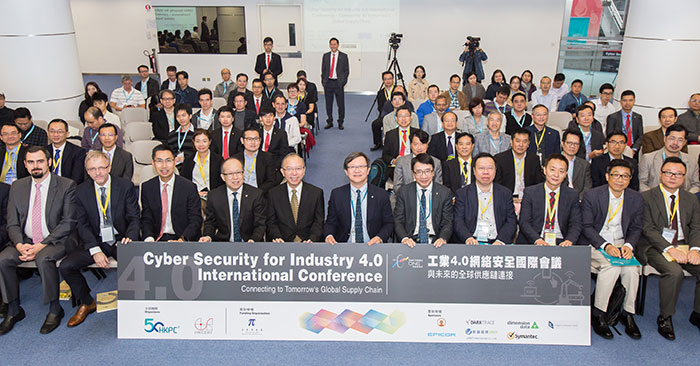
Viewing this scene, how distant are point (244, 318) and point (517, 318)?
1881 millimetres

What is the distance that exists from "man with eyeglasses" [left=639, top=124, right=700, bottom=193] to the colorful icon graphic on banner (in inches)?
128

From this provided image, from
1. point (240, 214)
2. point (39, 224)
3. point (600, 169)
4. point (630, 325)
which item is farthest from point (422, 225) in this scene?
point (39, 224)

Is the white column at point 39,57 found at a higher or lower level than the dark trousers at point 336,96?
higher

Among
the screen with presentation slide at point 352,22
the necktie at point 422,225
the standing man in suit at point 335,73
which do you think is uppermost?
the screen with presentation slide at point 352,22

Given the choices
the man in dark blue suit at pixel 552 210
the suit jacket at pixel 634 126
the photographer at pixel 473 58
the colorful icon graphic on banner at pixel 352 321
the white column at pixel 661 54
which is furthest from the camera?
the photographer at pixel 473 58

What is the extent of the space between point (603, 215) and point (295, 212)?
244cm

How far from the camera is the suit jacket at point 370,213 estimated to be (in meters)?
4.16

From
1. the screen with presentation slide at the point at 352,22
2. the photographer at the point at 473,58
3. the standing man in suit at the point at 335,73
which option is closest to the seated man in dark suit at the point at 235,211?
the standing man in suit at the point at 335,73

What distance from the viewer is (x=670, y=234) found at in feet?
13.3

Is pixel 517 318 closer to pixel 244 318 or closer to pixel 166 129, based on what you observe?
pixel 244 318

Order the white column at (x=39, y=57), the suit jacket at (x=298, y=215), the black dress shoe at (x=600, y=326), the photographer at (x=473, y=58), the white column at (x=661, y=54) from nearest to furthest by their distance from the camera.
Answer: the black dress shoe at (x=600, y=326) < the suit jacket at (x=298, y=215) < the white column at (x=39, y=57) < the white column at (x=661, y=54) < the photographer at (x=473, y=58)

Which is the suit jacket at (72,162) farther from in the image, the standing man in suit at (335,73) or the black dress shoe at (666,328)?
the standing man in suit at (335,73)

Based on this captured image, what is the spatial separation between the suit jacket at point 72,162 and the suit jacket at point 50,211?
0.99m

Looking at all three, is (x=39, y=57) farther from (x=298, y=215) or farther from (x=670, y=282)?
(x=670, y=282)
